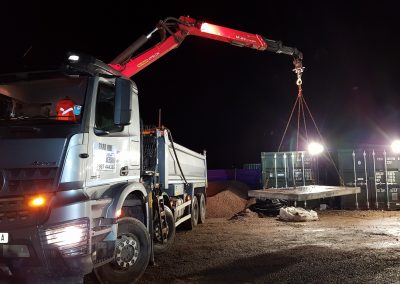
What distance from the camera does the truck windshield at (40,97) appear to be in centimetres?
498

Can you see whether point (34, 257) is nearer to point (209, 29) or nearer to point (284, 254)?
point (284, 254)

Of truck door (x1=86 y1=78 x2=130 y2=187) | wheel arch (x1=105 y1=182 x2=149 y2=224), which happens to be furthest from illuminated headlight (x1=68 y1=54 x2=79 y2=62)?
wheel arch (x1=105 y1=182 x2=149 y2=224)

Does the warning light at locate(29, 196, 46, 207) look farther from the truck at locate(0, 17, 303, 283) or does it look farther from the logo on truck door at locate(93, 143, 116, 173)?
the logo on truck door at locate(93, 143, 116, 173)

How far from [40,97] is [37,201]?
1733 millimetres

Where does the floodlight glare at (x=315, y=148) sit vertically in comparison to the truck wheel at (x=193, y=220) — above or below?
above

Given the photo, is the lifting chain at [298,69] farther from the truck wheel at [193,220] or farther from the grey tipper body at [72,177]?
the grey tipper body at [72,177]

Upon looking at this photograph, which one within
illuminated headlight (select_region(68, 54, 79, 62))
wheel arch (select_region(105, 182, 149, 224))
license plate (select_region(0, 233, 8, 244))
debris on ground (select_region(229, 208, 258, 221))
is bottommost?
debris on ground (select_region(229, 208, 258, 221))

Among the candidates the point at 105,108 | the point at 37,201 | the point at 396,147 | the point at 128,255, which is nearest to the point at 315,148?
the point at 396,147

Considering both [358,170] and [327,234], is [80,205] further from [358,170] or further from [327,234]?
[358,170]

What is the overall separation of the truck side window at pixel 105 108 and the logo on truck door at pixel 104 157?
0.83 feet

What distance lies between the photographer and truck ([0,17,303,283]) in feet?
13.5

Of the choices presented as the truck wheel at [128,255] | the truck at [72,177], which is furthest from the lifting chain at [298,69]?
the truck wheel at [128,255]

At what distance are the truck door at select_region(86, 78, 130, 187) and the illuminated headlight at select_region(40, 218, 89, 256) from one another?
649 mm

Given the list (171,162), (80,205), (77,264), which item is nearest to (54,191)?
(80,205)
